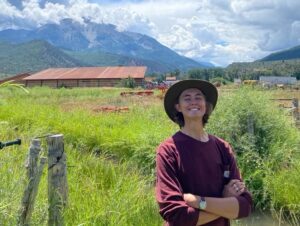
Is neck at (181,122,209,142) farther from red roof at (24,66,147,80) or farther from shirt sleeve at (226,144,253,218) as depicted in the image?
red roof at (24,66,147,80)

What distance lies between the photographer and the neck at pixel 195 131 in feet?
7.92

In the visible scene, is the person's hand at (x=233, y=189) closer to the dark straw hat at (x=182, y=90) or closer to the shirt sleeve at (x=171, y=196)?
the shirt sleeve at (x=171, y=196)

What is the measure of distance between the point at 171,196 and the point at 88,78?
57283 millimetres

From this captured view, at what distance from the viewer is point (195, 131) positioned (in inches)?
95.5

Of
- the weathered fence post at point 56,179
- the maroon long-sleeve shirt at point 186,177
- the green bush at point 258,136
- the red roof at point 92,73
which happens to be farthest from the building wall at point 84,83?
the maroon long-sleeve shirt at point 186,177

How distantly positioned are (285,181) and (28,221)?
361 centimetres

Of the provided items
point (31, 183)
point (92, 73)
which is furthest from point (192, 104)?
point (92, 73)

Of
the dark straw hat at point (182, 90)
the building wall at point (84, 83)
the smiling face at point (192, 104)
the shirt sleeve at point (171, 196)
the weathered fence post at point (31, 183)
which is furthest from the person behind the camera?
the building wall at point (84, 83)

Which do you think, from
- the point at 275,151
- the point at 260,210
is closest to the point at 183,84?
the point at 260,210

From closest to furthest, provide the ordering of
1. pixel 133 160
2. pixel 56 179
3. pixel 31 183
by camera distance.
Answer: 1. pixel 31 183
2. pixel 56 179
3. pixel 133 160

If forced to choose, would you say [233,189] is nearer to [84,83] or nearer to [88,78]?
[84,83]

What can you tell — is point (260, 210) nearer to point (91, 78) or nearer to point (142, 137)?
point (142, 137)

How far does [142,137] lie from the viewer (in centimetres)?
729

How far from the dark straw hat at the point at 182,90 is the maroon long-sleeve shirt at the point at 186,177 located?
288 mm
